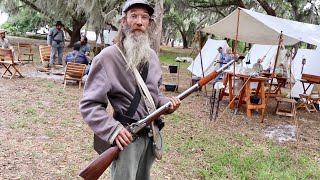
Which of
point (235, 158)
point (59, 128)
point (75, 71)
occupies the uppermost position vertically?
point (75, 71)

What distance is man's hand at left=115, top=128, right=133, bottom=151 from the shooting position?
1630 mm

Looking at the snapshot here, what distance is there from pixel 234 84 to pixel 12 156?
455cm

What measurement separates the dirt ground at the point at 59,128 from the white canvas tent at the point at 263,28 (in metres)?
1.58

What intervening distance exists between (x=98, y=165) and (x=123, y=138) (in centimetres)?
18

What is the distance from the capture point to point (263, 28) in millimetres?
6516

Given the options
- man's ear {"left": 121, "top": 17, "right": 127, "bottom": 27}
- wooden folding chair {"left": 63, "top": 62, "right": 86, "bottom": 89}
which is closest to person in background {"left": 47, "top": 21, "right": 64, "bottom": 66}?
wooden folding chair {"left": 63, "top": 62, "right": 86, "bottom": 89}

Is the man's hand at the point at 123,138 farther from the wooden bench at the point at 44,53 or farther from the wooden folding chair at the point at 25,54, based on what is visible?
the wooden folding chair at the point at 25,54

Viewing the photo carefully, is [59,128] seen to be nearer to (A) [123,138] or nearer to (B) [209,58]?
(A) [123,138]

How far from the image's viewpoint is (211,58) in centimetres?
1122

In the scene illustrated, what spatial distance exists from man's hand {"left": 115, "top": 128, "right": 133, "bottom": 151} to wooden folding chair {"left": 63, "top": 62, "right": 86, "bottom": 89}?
20.5 feet

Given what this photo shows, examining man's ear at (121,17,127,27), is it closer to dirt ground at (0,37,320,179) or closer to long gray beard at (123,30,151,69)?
long gray beard at (123,30,151,69)

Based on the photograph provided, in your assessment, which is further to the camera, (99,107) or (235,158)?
(235,158)

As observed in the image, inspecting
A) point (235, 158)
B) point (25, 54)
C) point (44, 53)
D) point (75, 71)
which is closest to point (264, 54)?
point (75, 71)

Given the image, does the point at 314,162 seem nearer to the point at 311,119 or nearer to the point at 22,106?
the point at 311,119
